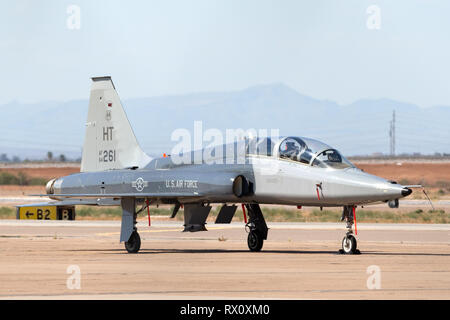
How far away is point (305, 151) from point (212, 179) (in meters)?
2.61

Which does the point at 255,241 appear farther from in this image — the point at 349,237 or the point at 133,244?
the point at 133,244

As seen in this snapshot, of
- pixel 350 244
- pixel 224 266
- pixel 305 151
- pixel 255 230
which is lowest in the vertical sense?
pixel 224 266

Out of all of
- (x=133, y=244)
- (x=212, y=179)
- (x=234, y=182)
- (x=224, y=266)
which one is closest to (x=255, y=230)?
(x=234, y=182)

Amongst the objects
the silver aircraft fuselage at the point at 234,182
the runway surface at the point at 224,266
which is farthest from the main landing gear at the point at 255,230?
the silver aircraft fuselage at the point at 234,182

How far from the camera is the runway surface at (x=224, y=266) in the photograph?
1434 centimetres

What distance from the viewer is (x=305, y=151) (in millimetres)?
22078

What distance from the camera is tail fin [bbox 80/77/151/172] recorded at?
26.8 m

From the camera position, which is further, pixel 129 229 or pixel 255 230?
pixel 129 229

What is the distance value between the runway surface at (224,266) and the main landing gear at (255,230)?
335 mm

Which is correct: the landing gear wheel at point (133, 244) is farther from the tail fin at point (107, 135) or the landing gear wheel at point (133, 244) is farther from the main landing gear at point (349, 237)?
the main landing gear at point (349, 237)

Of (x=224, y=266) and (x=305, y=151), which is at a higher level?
(x=305, y=151)

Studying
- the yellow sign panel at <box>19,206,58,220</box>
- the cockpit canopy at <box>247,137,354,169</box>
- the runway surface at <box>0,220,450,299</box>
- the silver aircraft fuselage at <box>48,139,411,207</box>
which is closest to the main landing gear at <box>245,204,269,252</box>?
the runway surface at <box>0,220,450,299</box>

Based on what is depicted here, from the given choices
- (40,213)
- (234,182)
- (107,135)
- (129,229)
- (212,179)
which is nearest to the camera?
(234,182)

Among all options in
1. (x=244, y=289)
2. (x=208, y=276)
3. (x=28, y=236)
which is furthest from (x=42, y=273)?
(x=28, y=236)
